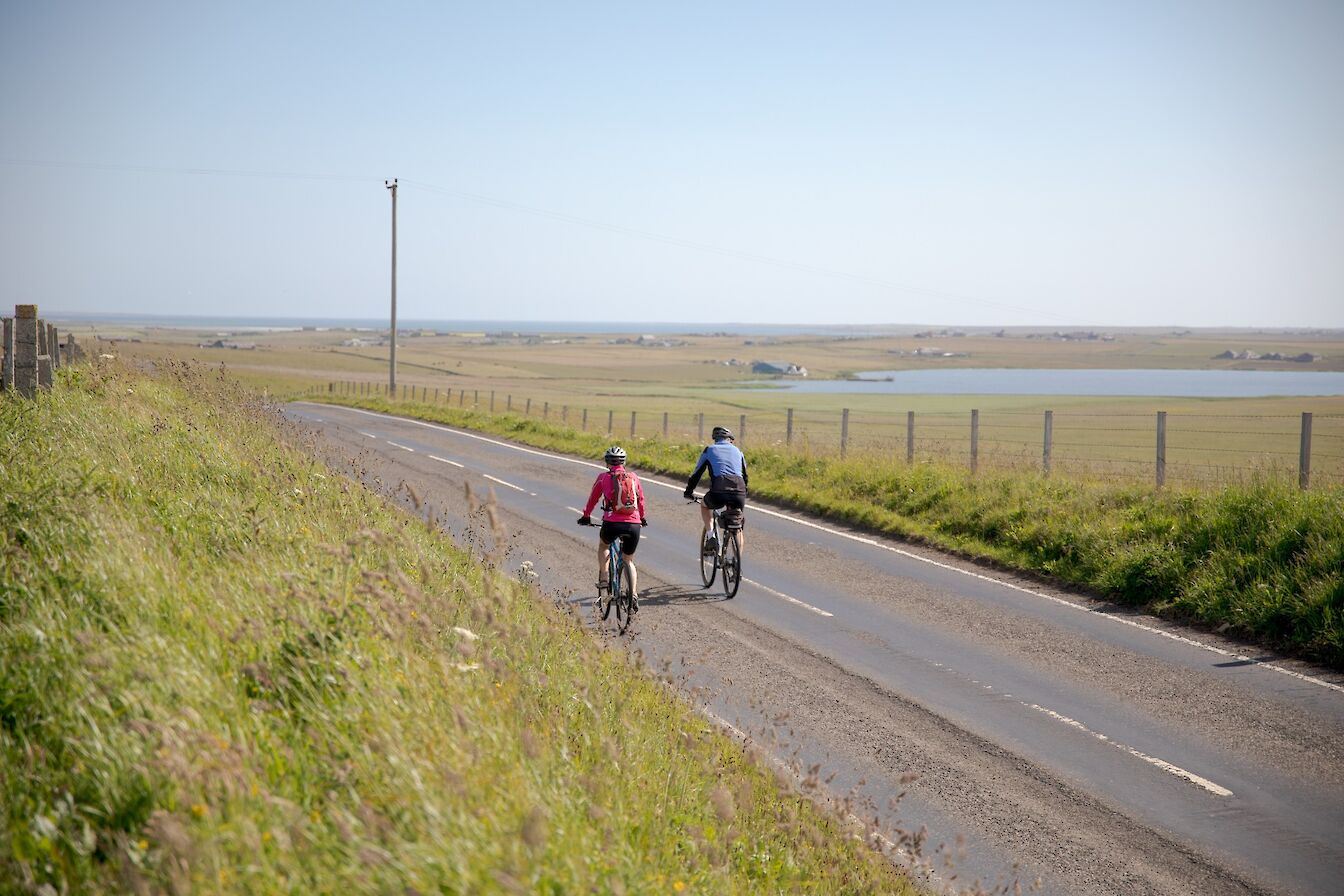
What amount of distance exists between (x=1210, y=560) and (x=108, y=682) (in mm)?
11960

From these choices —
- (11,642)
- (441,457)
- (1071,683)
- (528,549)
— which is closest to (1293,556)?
(1071,683)

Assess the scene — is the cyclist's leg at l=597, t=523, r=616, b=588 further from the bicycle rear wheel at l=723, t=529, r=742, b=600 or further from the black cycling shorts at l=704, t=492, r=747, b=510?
the black cycling shorts at l=704, t=492, r=747, b=510

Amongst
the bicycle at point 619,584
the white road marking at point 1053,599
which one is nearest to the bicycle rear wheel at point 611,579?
the bicycle at point 619,584

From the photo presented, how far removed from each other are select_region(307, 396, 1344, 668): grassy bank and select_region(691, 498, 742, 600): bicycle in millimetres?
4301

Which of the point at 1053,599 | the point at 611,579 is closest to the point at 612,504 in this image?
the point at 611,579

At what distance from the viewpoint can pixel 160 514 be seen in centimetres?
773

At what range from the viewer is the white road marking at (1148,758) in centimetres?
749

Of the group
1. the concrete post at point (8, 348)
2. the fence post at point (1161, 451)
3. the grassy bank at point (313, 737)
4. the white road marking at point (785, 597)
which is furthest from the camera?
the fence post at point (1161, 451)

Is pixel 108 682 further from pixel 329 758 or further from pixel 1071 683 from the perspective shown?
pixel 1071 683

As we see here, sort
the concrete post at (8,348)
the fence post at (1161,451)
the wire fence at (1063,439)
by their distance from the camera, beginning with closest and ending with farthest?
the concrete post at (8,348) → the fence post at (1161,451) → the wire fence at (1063,439)

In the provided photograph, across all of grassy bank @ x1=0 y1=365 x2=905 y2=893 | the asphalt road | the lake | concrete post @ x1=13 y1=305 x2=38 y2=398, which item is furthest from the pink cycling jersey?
the lake

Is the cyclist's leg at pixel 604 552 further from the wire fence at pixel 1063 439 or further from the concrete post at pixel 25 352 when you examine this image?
the wire fence at pixel 1063 439

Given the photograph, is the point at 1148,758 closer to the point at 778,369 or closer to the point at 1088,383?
the point at 1088,383

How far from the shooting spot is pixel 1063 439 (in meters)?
45.6
